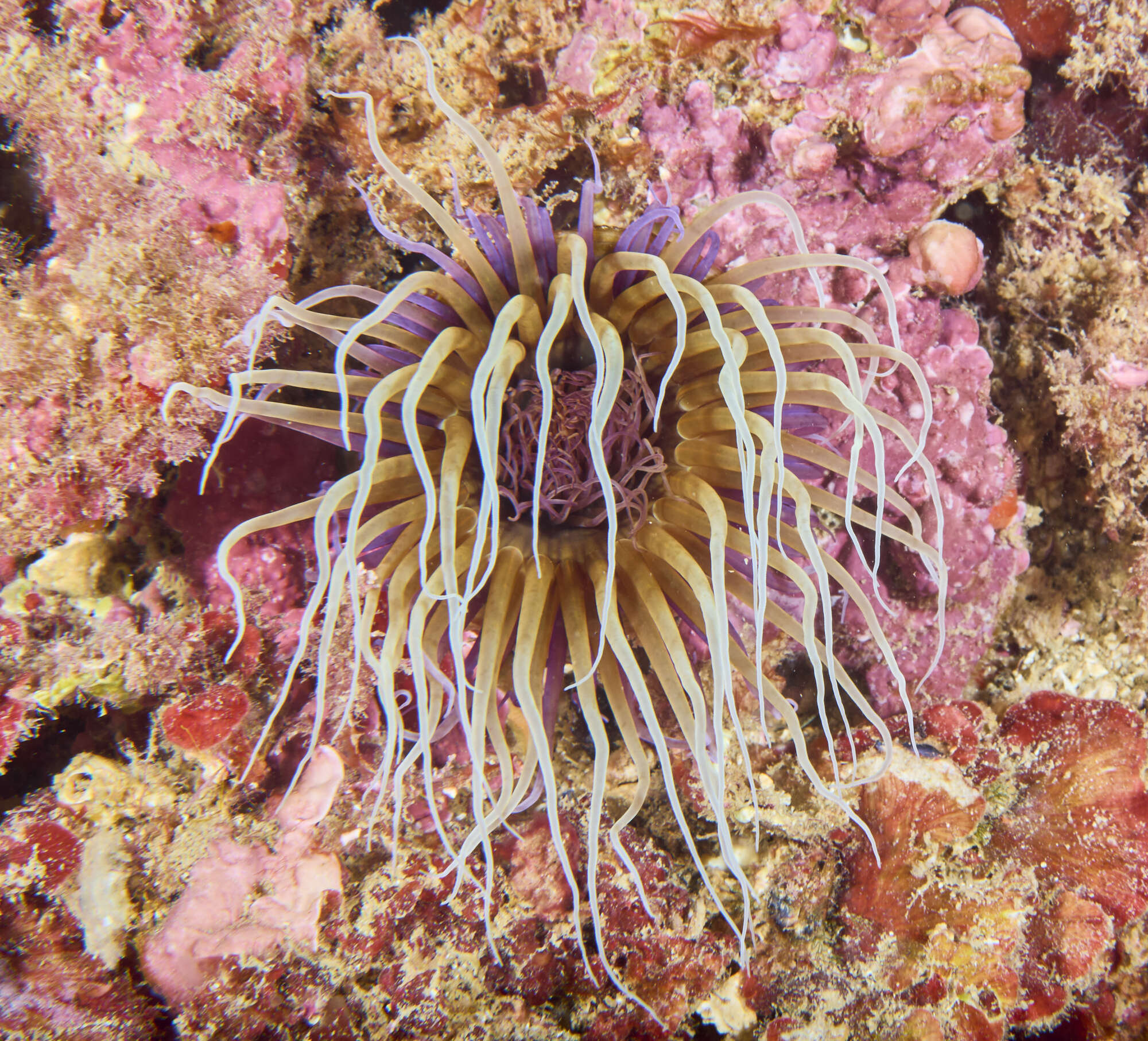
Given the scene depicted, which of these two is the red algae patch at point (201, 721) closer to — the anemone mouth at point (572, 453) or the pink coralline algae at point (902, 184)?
the anemone mouth at point (572, 453)

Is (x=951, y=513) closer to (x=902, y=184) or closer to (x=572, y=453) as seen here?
(x=902, y=184)

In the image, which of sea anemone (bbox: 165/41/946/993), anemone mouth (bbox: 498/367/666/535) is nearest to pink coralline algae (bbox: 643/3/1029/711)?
sea anemone (bbox: 165/41/946/993)

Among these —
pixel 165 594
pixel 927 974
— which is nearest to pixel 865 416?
pixel 927 974

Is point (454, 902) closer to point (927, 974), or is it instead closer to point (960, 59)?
point (927, 974)

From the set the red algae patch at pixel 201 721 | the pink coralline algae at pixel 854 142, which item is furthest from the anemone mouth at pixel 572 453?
the red algae patch at pixel 201 721

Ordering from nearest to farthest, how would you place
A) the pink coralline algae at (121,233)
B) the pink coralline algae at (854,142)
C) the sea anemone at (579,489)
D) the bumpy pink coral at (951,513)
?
the sea anemone at (579,489)
the pink coralline algae at (121,233)
the pink coralline algae at (854,142)
the bumpy pink coral at (951,513)

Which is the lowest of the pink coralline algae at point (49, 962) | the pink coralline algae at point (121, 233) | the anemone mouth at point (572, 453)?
the pink coralline algae at point (49, 962)
